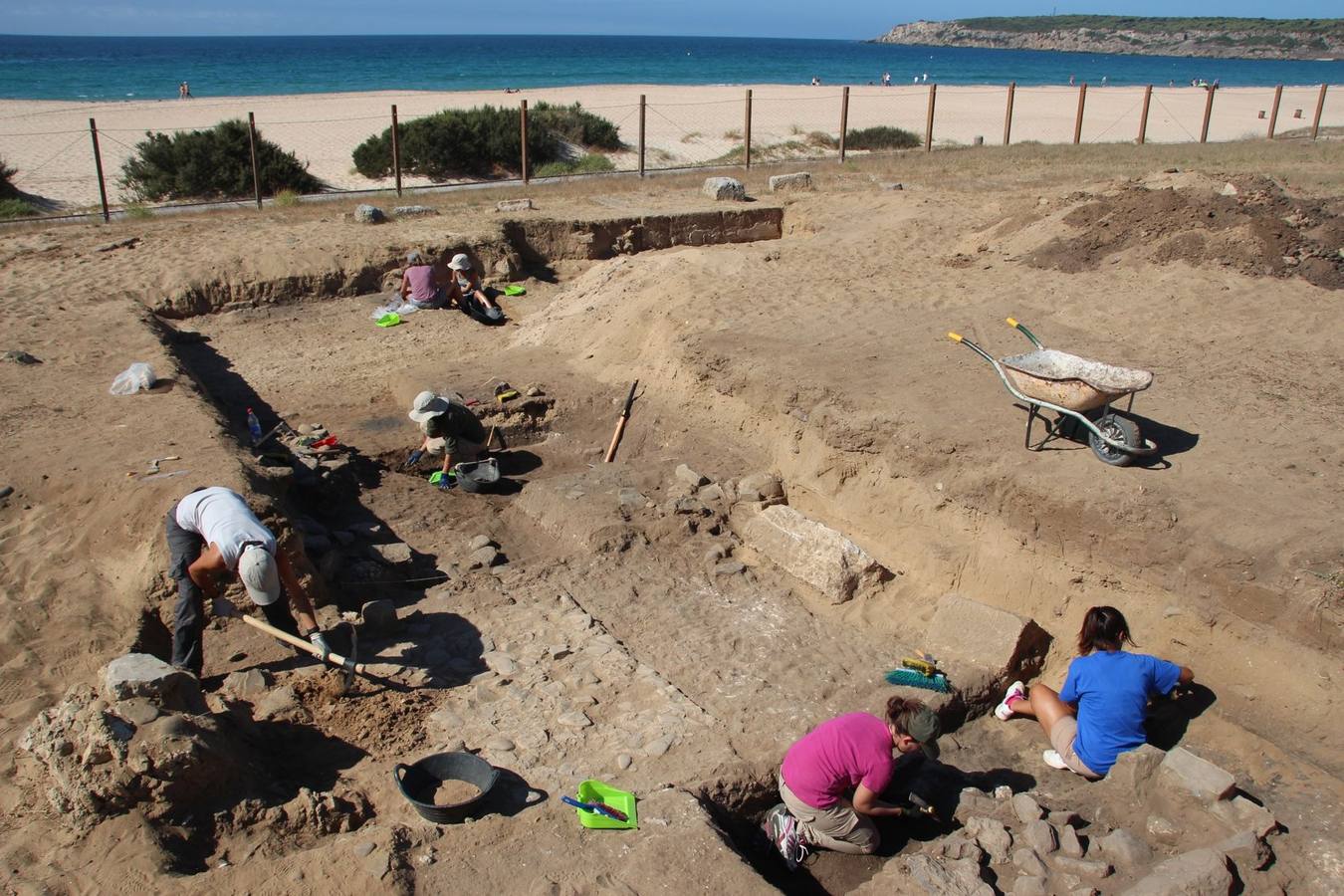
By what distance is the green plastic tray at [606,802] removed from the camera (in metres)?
4.55

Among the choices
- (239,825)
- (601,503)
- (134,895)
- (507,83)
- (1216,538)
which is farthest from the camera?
(507,83)

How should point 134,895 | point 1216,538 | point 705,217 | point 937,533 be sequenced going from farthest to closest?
point 705,217 → point 937,533 → point 1216,538 → point 134,895

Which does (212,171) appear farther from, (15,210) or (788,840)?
(788,840)

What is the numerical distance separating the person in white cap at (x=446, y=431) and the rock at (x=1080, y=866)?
19.5 feet

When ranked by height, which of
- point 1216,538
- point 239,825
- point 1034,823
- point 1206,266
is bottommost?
point 1034,823

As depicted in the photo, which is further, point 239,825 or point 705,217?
point 705,217

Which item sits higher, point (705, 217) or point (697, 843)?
point (705, 217)

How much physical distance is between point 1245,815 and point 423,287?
35.0 feet

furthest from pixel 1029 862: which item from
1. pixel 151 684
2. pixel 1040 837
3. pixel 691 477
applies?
pixel 691 477

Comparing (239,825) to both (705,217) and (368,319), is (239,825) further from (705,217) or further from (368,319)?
(705,217)

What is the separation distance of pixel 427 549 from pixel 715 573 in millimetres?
2316

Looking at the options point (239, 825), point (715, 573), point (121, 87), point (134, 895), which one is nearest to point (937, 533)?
point (715, 573)

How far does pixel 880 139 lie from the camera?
95.0 ft

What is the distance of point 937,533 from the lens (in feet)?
24.3
